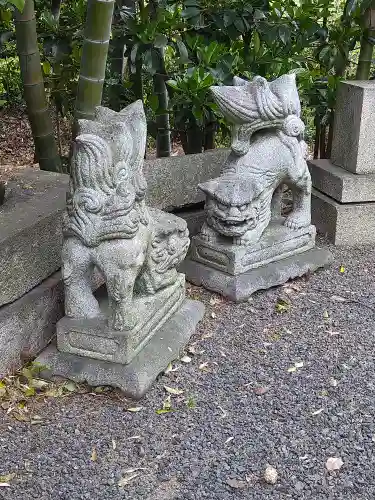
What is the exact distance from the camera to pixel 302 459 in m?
2.77

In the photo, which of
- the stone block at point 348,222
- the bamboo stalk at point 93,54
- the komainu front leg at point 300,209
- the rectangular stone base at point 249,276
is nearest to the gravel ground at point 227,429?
the rectangular stone base at point 249,276

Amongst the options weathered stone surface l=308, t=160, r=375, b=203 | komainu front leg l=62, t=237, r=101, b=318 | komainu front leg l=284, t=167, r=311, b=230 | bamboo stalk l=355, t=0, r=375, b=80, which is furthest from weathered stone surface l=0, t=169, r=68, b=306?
bamboo stalk l=355, t=0, r=375, b=80

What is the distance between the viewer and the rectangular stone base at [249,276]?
405 cm

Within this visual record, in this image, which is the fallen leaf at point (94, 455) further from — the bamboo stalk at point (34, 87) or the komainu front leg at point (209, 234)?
the bamboo stalk at point (34, 87)

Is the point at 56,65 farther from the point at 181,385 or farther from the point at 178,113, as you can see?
the point at 181,385

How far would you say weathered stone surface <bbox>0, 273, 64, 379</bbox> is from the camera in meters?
3.18

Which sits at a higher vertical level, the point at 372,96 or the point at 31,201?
the point at 372,96

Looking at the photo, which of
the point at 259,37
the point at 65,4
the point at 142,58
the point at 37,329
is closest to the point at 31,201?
the point at 37,329

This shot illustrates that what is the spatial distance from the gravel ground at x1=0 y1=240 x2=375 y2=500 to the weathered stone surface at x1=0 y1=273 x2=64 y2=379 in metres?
0.30

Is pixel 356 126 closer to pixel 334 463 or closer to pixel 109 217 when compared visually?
pixel 109 217

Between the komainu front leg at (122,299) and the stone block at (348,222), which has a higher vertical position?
the komainu front leg at (122,299)

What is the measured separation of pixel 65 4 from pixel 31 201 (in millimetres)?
3119

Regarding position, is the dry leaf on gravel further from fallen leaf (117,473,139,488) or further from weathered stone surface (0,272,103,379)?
weathered stone surface (0,272,103,379)

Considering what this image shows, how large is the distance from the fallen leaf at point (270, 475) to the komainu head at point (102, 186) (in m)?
1.15
